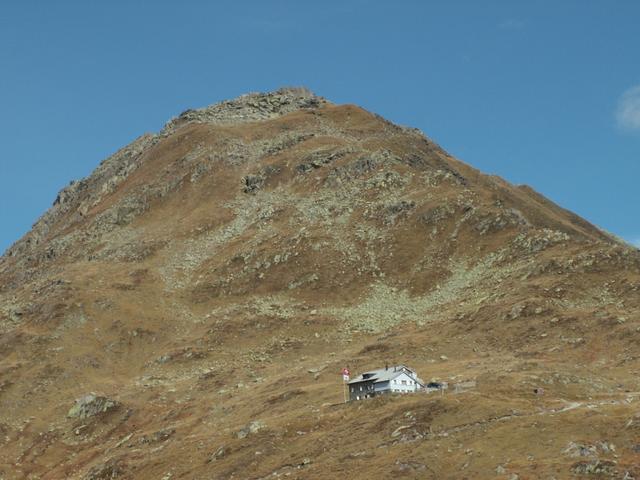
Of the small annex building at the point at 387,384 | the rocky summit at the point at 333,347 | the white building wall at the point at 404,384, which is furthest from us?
the small annex building at the point at 387,384

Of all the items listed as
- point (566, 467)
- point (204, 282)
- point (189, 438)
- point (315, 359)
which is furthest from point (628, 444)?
point (204, 282)

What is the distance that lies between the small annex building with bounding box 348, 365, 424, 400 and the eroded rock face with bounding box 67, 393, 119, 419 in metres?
45.6

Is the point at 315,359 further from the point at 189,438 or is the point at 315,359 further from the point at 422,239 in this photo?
the point at 422,239

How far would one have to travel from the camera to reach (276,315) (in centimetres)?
15712

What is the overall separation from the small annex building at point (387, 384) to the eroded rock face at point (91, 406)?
4558 cm

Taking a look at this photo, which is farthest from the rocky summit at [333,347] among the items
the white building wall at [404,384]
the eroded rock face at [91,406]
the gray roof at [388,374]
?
the gray roof at [388,374]

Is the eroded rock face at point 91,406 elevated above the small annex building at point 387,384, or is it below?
above

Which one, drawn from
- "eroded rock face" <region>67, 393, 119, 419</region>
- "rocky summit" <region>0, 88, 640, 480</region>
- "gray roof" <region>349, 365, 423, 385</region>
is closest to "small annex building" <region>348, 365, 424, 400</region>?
"gray roof" <region>349, 365, 423, 385</region>

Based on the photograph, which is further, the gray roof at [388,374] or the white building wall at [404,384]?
the gray roof at [388,374]

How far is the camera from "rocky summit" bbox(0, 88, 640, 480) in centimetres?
8900

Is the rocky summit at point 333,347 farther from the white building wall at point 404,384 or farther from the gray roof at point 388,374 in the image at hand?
the gray roof at point 388,374

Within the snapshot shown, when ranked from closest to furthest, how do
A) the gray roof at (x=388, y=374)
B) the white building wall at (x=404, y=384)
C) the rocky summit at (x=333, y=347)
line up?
1. the rocky summit at (x=333, y=347)
2. the white building wall at (x=404, y=384)
3. the gray roof at (x=388, y=374)

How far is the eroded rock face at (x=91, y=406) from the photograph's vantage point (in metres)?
134

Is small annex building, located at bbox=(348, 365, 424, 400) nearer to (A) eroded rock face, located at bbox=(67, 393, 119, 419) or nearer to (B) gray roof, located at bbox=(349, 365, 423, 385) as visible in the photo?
(B) gray roof, located at bbox=(349, 365, 423, 385)
